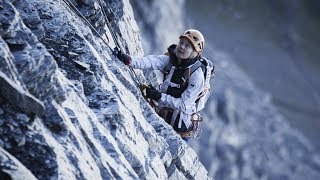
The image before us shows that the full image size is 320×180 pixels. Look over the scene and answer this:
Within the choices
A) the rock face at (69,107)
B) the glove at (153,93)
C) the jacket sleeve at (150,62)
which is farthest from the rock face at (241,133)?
the rock face at (69,107)

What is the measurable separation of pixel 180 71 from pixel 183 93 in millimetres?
311

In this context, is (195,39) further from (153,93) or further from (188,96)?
(153,93)

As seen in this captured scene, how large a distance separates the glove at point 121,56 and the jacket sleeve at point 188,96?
0.67 meters

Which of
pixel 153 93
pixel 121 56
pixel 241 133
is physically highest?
pixel 241 133

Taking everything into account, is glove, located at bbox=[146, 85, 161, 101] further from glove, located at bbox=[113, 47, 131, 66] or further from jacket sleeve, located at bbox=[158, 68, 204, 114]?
glove, located at bbox=[113, 47, 131, 66]

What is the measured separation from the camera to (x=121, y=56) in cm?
612

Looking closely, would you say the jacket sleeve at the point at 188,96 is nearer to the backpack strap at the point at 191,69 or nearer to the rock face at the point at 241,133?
the backpack strap at the point at 191,69

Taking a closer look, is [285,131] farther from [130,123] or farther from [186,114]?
[130,123]

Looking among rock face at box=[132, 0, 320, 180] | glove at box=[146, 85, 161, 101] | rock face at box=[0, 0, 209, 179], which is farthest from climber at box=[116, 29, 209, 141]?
rock face at box=[132, 0, 320, 180]

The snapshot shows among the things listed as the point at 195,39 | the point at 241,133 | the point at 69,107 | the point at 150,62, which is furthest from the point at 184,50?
the point at 241,133

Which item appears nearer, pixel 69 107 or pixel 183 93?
pixel 69 107

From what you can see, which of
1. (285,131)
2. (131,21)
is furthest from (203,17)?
(131,21)

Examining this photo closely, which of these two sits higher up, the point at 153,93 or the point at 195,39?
the point at 195,39

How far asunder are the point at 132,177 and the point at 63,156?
0.93 metres
